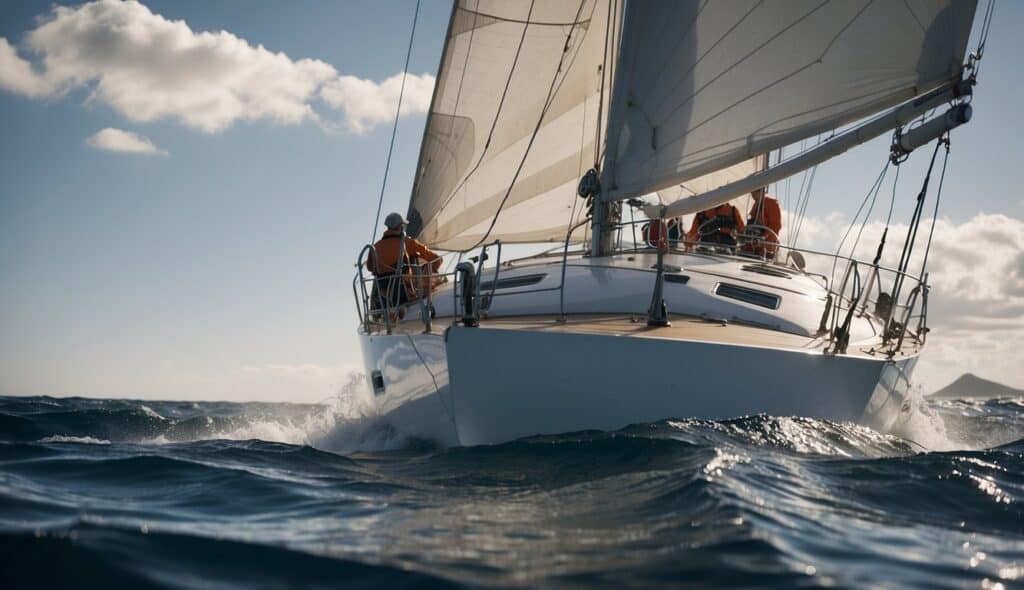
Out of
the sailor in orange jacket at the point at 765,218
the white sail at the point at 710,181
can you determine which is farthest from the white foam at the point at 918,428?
the white sail at the point at 710,181

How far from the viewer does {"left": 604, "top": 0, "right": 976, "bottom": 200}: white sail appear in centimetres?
673

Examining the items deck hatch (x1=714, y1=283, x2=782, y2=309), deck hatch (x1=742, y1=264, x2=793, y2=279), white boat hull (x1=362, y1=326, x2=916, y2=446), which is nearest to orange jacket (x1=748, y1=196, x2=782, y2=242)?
deck hatch (x1=742, y1=264, x2=793, y2=279)

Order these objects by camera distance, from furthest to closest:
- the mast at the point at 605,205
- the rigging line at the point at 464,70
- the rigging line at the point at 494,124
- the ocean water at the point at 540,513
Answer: the rigging line at the point at 464,70 < the rigging line at the point at 494,124 < the mast at the point at 605,205 < the ocean water at the point at 540,513

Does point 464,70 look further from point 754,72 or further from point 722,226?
point 754,72

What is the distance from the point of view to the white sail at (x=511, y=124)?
10.3 metres

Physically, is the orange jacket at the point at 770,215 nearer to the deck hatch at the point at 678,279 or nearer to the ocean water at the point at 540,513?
the deck hatch at the point at 678,279

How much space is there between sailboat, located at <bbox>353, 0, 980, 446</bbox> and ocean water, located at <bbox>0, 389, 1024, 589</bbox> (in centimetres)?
25

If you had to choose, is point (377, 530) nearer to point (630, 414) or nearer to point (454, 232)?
point (630, 414)

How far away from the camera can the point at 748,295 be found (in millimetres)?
6973

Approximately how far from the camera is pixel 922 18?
668 cm

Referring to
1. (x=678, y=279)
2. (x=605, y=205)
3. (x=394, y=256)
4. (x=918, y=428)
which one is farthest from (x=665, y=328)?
(x=394, y=256)

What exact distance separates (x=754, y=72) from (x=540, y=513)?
4823 millimetres

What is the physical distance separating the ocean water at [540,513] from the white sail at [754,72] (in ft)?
8.70

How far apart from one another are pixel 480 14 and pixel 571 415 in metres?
6.74
